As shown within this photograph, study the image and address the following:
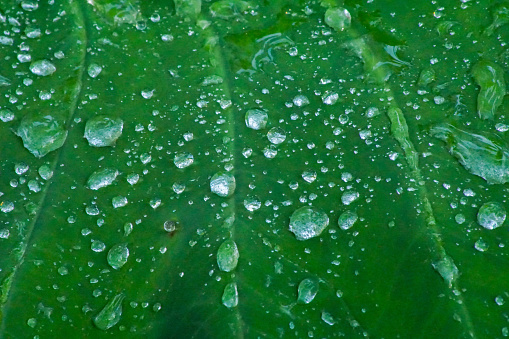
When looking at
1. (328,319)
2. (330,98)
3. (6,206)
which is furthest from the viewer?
(330,98)

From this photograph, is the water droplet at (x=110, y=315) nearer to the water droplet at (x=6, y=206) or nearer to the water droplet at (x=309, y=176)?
the water droplet at (x=6, y=206)

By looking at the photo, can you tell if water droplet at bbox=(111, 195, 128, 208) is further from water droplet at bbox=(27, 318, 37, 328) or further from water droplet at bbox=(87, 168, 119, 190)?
water droplet at bbox=(27, 318, 37, 328)

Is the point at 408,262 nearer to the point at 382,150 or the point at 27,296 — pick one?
the point at 382,150

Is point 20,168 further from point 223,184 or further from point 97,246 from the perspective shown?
point 223,184

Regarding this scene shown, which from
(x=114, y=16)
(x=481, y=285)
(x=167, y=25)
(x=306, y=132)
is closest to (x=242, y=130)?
(x=306, y=132)

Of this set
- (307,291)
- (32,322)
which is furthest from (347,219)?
(32,322)
